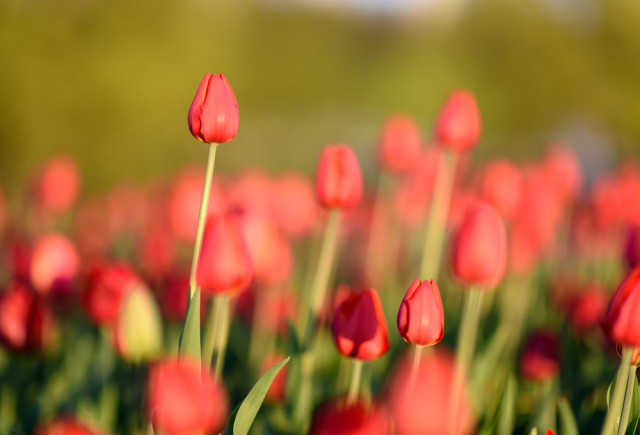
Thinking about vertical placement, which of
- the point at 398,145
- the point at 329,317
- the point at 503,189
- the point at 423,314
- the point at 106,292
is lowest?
the point at 329,317

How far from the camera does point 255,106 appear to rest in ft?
55.5

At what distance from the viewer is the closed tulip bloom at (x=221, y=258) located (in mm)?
1052

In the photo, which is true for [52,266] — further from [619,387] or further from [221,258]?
[619,387]

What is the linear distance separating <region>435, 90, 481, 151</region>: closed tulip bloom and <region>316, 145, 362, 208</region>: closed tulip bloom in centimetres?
30

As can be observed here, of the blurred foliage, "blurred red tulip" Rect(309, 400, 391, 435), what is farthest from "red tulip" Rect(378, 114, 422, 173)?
the blurred foliage

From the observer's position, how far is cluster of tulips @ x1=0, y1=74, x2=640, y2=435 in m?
1.02

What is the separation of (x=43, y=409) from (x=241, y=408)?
0.74 meters

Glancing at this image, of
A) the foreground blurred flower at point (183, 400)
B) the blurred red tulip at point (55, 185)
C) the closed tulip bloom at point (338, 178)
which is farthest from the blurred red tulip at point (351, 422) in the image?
the blurred red tulip at point (55, 185)

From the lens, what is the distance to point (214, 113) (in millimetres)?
1041

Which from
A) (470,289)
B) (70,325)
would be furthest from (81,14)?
(470,289)

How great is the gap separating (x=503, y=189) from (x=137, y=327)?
4.05ft

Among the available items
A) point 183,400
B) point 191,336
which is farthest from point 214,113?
point 183,400

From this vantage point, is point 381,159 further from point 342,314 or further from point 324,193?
point 342,314

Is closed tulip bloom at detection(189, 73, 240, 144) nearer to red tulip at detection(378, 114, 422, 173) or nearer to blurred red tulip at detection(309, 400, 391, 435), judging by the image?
blurred red tulip at detection(309, 400, 391, 435)
